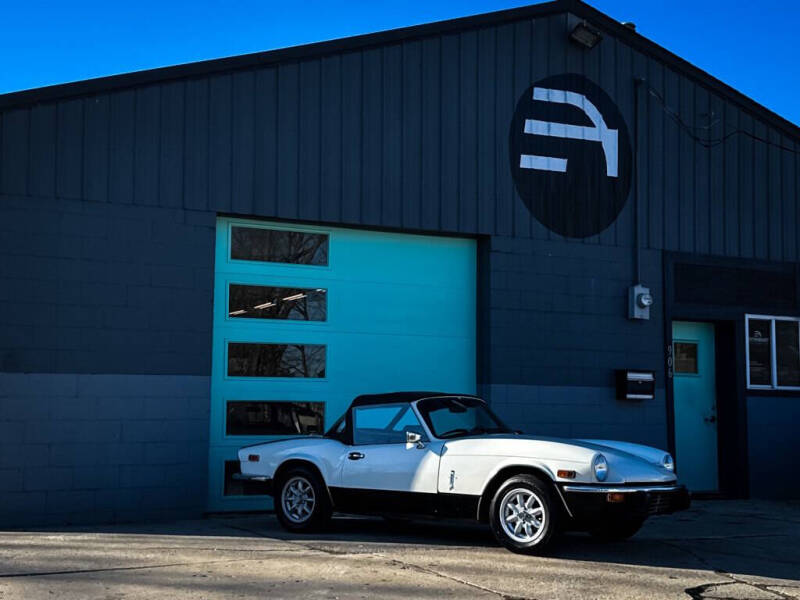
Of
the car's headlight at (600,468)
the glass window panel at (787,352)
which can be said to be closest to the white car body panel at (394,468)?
the car's headlight at (600,468)

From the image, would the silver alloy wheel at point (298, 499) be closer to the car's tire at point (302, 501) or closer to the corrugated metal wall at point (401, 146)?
the car's tire at point (302, 501)

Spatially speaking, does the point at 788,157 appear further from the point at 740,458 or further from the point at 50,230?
the point at 50,230

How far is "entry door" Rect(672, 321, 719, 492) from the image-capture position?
14977mm

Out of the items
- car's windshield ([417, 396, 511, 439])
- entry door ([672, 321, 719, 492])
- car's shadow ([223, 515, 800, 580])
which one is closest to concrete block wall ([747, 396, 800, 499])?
entry door ([672, 321, 719, 492])

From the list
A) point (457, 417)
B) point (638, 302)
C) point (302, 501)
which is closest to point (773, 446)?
point (638, 302)

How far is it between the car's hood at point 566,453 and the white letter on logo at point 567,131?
5.86 m

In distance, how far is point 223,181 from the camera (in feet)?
39.9

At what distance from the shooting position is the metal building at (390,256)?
37.0 feet

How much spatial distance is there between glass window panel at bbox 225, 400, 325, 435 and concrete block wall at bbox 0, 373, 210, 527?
1.61ft

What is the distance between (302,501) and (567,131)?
6905 millimetres

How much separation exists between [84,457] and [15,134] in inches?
137

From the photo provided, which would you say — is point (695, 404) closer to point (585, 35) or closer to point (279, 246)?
point (585, 35)

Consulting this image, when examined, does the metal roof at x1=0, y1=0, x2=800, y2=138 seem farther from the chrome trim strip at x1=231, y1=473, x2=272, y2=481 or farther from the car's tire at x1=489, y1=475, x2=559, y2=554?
the car's tire at x1=489, y1=475, x2=559, y2=554

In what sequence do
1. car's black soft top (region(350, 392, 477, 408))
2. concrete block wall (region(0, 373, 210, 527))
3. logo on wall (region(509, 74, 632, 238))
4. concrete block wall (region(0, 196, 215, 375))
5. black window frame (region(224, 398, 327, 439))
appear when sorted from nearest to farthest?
car's black soft top (region(350, 392, 477, 408)) → concrete block wall (region(0, 373, 210, 527)) → concrete block wall (region(0, 196, 215, 375)) → black window frame (region(224, 398, 327, 439)) → logo on wall (region(509, 74, 632, 238))
